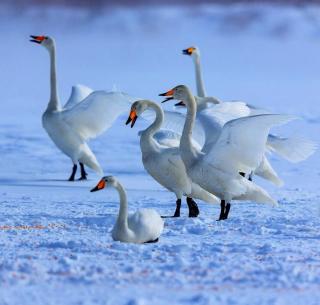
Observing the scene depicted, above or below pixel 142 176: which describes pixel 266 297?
above

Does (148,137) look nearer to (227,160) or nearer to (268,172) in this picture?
(227,160)

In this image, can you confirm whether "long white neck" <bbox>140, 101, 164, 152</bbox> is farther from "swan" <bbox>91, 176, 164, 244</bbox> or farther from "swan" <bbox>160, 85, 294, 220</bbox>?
"swan" <bbox>91, 176, 164, 244</bbox>


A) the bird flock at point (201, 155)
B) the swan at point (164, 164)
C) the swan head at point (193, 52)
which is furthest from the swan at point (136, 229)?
the swan head at point (193, 52)

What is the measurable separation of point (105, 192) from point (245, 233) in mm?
3924

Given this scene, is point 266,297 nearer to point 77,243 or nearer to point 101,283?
point 101,283

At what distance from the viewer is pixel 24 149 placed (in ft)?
62.8

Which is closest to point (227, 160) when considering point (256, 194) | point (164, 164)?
point (256, 194)

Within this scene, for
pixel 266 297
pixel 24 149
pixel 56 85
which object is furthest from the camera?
pixel 24 149

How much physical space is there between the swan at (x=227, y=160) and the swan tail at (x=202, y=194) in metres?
0.41

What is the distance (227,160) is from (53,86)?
5.79m

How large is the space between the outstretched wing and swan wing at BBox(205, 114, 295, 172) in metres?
4.01

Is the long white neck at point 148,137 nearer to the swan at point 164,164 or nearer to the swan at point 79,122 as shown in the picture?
the swan at point 164,164

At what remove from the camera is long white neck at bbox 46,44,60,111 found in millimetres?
14234

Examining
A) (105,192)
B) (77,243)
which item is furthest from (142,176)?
(77,243)
